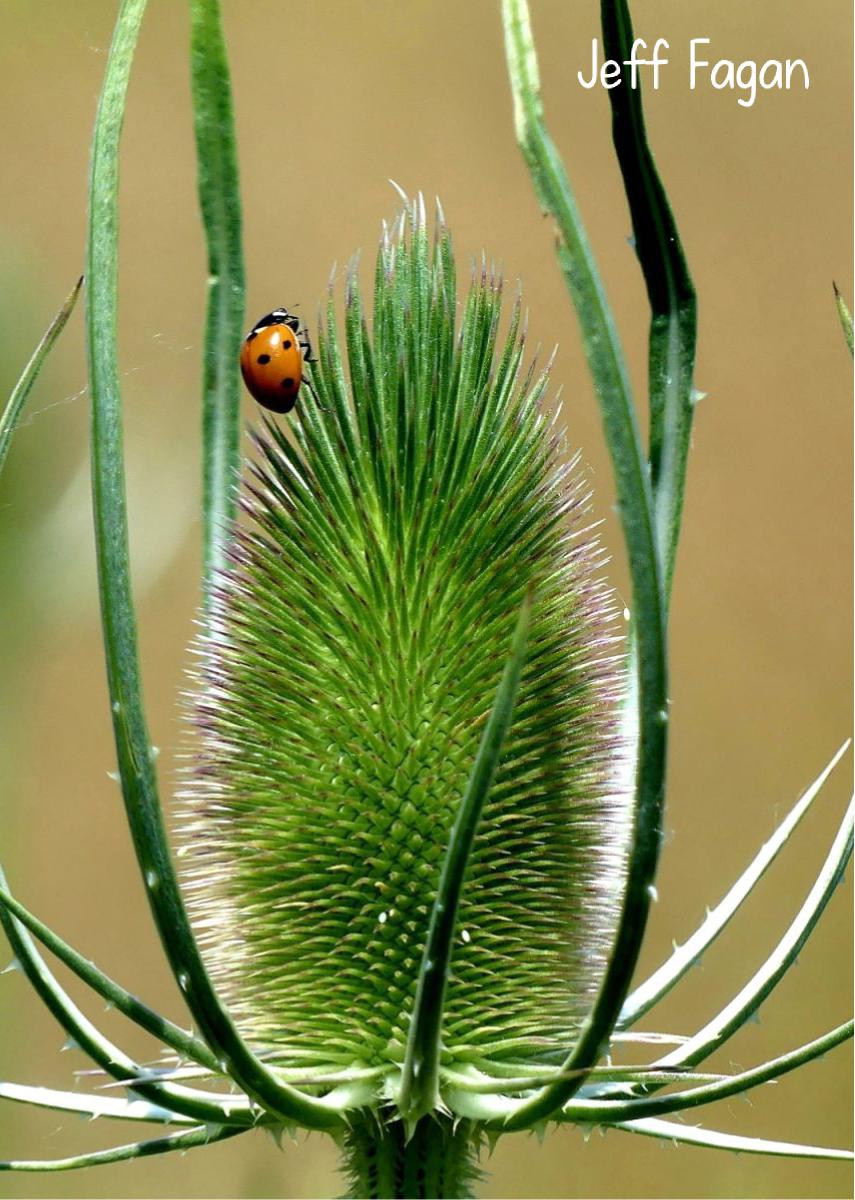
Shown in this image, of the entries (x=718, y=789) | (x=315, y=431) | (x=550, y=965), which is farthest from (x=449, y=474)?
(x=718, y=789)

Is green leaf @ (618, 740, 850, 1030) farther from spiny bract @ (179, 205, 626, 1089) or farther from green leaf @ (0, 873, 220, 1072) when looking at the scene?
green leaf @ (0, 873, 220, 1072)

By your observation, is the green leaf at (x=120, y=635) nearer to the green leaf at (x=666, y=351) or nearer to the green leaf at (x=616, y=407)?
the green leaf at (x=616, y=407)

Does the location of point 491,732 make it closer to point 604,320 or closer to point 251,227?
point 604,320

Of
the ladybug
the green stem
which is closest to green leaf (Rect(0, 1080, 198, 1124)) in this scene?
the green stem

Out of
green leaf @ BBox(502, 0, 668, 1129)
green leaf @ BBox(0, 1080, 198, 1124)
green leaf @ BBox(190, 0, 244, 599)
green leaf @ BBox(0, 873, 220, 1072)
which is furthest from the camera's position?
green leaf @ BBox(190, 0, 244, 599)

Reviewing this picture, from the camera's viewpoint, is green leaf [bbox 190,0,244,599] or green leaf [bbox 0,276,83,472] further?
green leaf [bbox 190,0,244,599]
